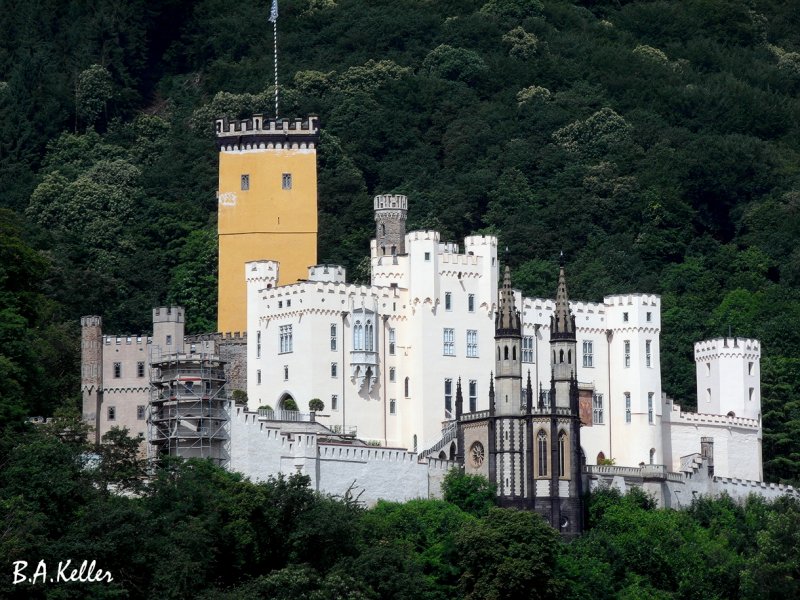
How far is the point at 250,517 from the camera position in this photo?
87500mm

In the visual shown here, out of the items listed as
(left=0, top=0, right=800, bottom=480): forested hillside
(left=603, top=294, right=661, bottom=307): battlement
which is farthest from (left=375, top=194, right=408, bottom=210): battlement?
(left=0, top=0, right=800, bottom=480): forested hillside

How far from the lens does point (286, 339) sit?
9844cm

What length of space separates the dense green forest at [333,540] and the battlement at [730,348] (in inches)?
309

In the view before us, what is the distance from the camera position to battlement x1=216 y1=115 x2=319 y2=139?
105 metres

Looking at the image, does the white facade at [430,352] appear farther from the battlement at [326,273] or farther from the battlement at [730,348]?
the battlement at [730,348]

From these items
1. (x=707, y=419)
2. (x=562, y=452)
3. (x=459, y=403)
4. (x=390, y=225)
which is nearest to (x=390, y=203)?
(x=390, y=225)

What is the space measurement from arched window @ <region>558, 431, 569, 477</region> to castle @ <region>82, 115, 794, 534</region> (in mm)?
62

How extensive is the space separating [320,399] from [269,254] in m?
7.76

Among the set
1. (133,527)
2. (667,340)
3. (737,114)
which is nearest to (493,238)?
(667,340)

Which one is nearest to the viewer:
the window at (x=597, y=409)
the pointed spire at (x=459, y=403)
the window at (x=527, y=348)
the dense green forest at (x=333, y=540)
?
the dense green forest at (x=333, y=540)

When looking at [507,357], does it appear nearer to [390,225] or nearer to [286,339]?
[286,339]

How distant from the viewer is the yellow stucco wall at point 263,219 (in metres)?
103

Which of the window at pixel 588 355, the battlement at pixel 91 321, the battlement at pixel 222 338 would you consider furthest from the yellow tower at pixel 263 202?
the window at pixel 588 355

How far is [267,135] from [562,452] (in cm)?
1807
